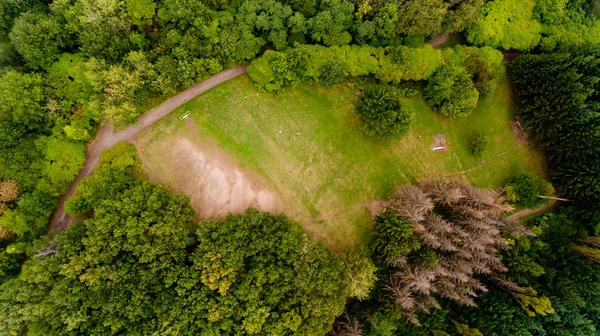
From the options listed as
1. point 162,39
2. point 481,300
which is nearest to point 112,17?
point 162,39

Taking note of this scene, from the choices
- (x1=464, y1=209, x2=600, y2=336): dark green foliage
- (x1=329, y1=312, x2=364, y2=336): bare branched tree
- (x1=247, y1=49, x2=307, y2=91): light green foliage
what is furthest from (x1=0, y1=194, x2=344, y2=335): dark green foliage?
(x1=247, y1=49, x2=307, y2=91): light green foliage

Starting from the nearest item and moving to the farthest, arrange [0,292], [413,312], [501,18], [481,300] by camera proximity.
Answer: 1. [0,292]
2. [413,312]
3. [481,300]
4. [501,18]

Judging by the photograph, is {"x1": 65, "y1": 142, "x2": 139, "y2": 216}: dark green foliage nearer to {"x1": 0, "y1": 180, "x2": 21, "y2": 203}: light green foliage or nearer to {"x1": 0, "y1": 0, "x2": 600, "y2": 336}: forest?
{"x1": 0, "y1": 0, "x2": 600, "y2": 336}: forest

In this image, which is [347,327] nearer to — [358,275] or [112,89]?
[358,275]

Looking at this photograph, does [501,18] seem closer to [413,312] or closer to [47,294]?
[413,312]

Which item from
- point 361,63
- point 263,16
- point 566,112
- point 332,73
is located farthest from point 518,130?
point 263,16

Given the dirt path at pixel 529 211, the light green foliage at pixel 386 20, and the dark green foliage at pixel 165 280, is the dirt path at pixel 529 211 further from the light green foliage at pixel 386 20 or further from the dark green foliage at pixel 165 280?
the light green foliage at pixel 386 20

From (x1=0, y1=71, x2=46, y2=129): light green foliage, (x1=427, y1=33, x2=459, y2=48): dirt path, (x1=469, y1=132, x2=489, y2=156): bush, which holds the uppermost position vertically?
(x1=0, y1=71, x2=46, y2=129): light green foliage

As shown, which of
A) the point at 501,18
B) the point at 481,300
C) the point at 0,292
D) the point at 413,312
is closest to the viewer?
the point at 0,292
